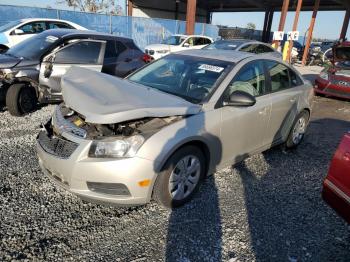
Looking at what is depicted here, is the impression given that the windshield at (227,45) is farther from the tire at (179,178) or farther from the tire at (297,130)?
the tire at (179,178)

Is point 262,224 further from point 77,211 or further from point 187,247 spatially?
point 77,211

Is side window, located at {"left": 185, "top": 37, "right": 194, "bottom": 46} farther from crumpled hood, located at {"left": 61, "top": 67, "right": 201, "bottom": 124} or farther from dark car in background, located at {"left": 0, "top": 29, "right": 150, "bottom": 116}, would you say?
crumpled hood, located at {"left": 61, "top": 67, "right": 201, "bottom": 124}

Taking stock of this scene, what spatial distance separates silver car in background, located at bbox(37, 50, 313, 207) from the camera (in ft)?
9.01

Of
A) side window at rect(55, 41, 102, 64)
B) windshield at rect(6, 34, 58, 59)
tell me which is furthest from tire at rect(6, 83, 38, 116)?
side window at rect(55, 41, 102, 64)

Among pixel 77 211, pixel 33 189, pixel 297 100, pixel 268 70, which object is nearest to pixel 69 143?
pixel 77 211

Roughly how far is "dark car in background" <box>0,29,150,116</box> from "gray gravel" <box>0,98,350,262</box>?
2.11m

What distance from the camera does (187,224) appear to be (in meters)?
3.03

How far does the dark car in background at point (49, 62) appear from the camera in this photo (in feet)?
18.9

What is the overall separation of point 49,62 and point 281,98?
14.6 feet

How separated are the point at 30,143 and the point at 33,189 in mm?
1453

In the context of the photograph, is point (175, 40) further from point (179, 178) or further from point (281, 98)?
point (179, 178)

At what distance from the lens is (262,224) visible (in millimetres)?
3109

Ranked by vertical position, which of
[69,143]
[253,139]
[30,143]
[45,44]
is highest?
[45,44]

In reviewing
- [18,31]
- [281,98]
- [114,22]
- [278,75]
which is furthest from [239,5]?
[281,98]
